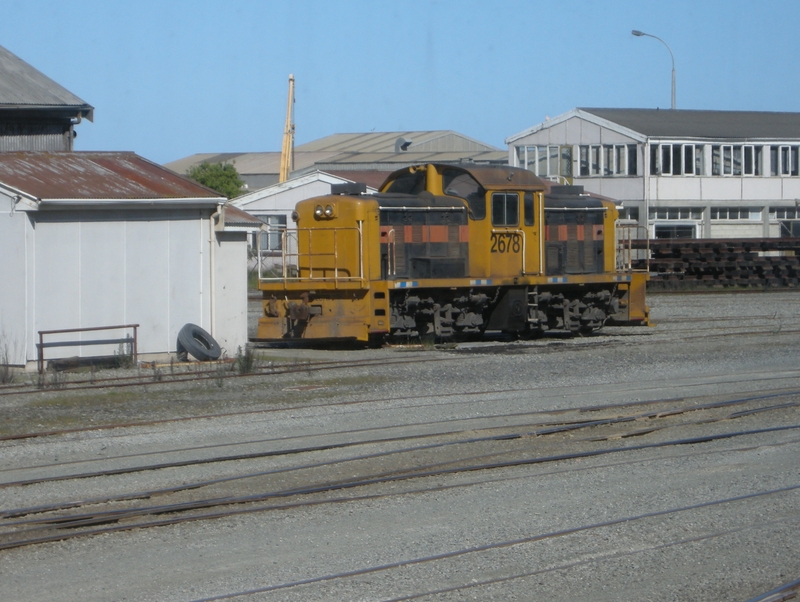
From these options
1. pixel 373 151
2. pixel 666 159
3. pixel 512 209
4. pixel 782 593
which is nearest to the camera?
pixel 782 593

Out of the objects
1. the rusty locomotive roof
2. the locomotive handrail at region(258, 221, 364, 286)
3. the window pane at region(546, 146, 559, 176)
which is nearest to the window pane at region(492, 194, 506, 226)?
the rusty locomotive roof

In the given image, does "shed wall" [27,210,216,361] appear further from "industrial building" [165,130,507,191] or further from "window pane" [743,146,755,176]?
"industrial building" [165,130,507,191]

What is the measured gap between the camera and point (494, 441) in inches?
365

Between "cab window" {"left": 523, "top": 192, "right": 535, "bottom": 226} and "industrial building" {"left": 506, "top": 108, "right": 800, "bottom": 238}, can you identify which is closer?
"cab window" {"left": 523, "top": 192, "right": 535, "bottom": 226}

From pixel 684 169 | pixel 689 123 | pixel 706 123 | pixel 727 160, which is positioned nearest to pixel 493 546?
pixel 684 169

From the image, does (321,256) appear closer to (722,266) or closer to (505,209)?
(505,209)

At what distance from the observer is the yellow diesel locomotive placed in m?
16.9

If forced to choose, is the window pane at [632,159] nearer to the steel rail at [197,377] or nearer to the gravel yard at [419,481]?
the gravel yard at [419,481]

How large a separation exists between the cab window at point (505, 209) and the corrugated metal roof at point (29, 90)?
561 inches

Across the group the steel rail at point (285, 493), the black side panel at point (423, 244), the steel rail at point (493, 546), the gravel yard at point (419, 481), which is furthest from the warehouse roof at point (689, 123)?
the steel rail at point (493, 546)

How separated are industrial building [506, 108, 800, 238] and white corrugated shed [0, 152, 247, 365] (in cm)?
3044

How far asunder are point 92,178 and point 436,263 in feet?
19.3

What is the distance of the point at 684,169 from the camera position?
45531 mm

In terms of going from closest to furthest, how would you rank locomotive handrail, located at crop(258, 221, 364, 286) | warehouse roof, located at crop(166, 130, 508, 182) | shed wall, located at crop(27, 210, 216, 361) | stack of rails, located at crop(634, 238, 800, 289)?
shed wall, located at crop(27, 210, 216, 361), locomotive handrail, located at crop(258, 221, 364, 286), stack of rails, located at crop(634, 238, 800, 289), warehouse roof, located at crop(166, 130, 508, 182)
